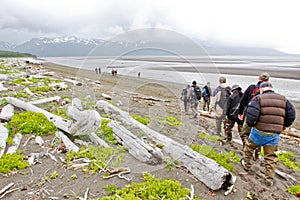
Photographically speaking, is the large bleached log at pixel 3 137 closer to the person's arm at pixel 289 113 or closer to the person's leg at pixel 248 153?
the person's leg at pixel 248 153

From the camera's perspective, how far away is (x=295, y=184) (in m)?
5.74

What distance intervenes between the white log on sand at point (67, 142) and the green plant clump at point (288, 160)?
7292 mm

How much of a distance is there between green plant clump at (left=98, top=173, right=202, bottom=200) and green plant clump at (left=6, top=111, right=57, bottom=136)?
390 centimetres

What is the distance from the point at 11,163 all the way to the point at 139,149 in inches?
132

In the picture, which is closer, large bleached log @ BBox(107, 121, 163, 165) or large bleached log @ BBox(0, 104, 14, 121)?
large bleached log @ BBox(107, 121, 163, 165)

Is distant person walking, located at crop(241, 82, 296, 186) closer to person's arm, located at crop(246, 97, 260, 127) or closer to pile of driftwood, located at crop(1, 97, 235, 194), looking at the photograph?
person's arm, located at crop(246, 97, 260, 127)

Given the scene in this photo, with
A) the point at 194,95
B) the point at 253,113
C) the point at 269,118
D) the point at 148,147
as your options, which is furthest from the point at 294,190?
the point at 194,95

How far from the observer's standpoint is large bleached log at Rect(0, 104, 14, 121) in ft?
24.0

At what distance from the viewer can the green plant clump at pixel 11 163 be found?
4922 mm

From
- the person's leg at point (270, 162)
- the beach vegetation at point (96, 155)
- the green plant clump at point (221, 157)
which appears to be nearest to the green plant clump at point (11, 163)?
the beach vegetation at point (96, 155)

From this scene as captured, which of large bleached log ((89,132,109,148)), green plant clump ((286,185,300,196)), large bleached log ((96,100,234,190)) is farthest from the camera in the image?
large bleached log ((89,132,109,148))

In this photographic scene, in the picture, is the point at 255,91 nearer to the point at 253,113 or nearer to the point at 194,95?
the point at 253,113

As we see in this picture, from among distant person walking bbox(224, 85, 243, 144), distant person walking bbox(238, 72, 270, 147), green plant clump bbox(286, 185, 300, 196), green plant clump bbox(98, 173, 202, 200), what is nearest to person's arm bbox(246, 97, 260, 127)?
distant person walking bbox(238, 72, 270, 147)

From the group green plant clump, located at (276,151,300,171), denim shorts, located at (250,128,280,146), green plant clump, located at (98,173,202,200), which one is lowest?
green plant clump, located at (276,151,300,171)
